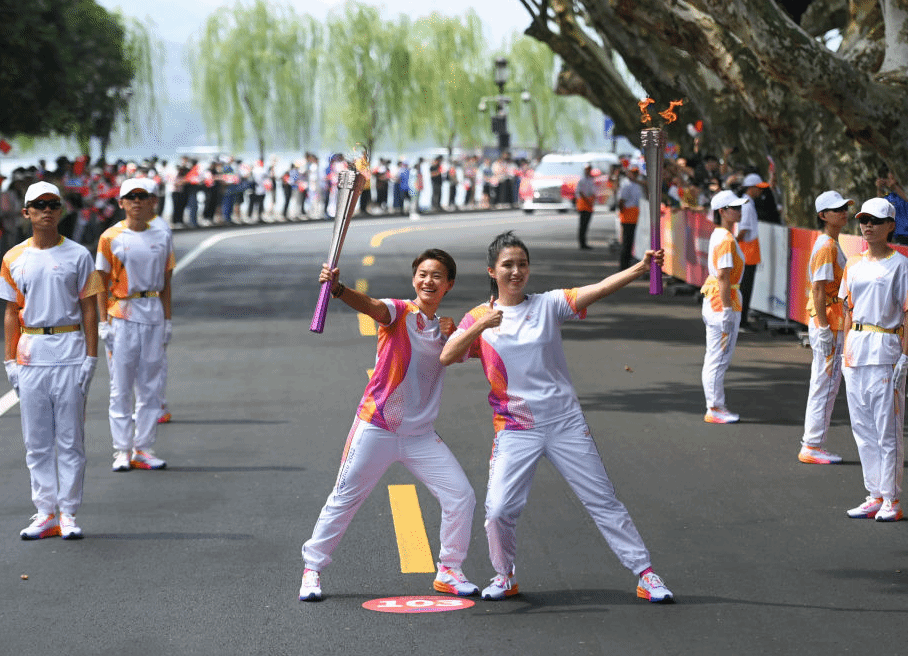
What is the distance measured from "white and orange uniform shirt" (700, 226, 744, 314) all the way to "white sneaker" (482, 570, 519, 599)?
216 inches

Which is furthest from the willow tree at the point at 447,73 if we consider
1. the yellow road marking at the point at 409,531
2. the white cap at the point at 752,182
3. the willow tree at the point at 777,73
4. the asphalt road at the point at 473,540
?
the yellow road marking at the point at 409,531

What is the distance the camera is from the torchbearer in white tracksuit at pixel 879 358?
877 centimetres

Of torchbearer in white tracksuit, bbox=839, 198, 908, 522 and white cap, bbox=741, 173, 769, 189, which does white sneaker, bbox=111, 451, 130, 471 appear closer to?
torchbearer in white tracksuit, bbox=839, 198, 908, 522

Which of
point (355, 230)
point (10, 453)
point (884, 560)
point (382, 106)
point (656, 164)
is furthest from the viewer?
point (382, 106)

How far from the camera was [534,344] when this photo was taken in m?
6.89

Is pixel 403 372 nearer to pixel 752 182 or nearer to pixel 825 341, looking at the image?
pixel 825 341

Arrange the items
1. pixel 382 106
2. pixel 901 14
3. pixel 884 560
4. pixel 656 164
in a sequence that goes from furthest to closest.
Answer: pixel 382 106 → pixel 901 14 → pixel 884 560 → pixel 656 164

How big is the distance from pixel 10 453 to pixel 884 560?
253 inches

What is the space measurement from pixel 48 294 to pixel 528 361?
3.09 meters

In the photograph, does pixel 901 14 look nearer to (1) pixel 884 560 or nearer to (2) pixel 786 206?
(2) pixel 786 206

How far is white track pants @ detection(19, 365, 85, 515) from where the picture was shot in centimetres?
845

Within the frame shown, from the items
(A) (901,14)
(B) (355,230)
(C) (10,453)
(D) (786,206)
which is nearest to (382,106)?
(B) (355,230)

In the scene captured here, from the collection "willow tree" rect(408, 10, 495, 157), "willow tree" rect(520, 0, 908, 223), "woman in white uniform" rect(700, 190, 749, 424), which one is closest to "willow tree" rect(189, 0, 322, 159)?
"willow tree" rect(408, 10, 495, 157)

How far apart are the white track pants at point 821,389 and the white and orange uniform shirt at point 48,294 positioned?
5031 millimetres
